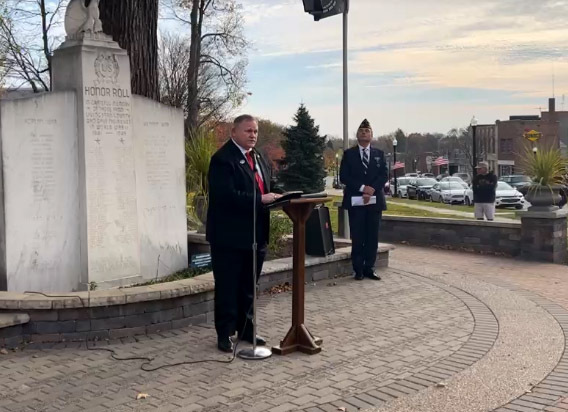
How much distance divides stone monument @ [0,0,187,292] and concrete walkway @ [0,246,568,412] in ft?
4.23

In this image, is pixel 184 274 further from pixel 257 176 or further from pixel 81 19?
pixel 81 19

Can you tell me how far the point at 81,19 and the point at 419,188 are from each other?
37.6 m

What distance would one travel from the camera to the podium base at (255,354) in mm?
5332

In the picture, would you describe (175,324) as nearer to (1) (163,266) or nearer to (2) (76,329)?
(2) (76,329)

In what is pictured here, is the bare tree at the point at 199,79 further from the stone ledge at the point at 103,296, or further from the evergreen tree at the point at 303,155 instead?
the stone ledge at the point at 103,296

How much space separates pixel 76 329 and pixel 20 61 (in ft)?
79.4

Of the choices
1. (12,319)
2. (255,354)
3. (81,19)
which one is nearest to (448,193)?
(81,19)

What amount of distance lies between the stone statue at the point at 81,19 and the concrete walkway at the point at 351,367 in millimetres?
3479

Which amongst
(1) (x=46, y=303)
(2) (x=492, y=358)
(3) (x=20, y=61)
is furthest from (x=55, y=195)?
(3) (x=20, y=61)

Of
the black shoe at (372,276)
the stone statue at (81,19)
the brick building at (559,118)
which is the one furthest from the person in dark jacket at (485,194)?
the brick building at (559,118)

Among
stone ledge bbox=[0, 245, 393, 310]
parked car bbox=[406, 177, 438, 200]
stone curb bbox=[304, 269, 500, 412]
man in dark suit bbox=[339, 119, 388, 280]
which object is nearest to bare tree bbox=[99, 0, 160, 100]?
man in dark suit bbox=[339, 119, 388, 280]

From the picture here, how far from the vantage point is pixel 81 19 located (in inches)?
276

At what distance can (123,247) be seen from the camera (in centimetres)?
714

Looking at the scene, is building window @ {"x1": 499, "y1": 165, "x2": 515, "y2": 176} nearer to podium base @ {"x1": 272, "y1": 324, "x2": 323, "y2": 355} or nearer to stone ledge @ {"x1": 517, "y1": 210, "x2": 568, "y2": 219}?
stone ledge @ {"x1": 517, "y1": 210, "x2": 568, "y2": 219}
